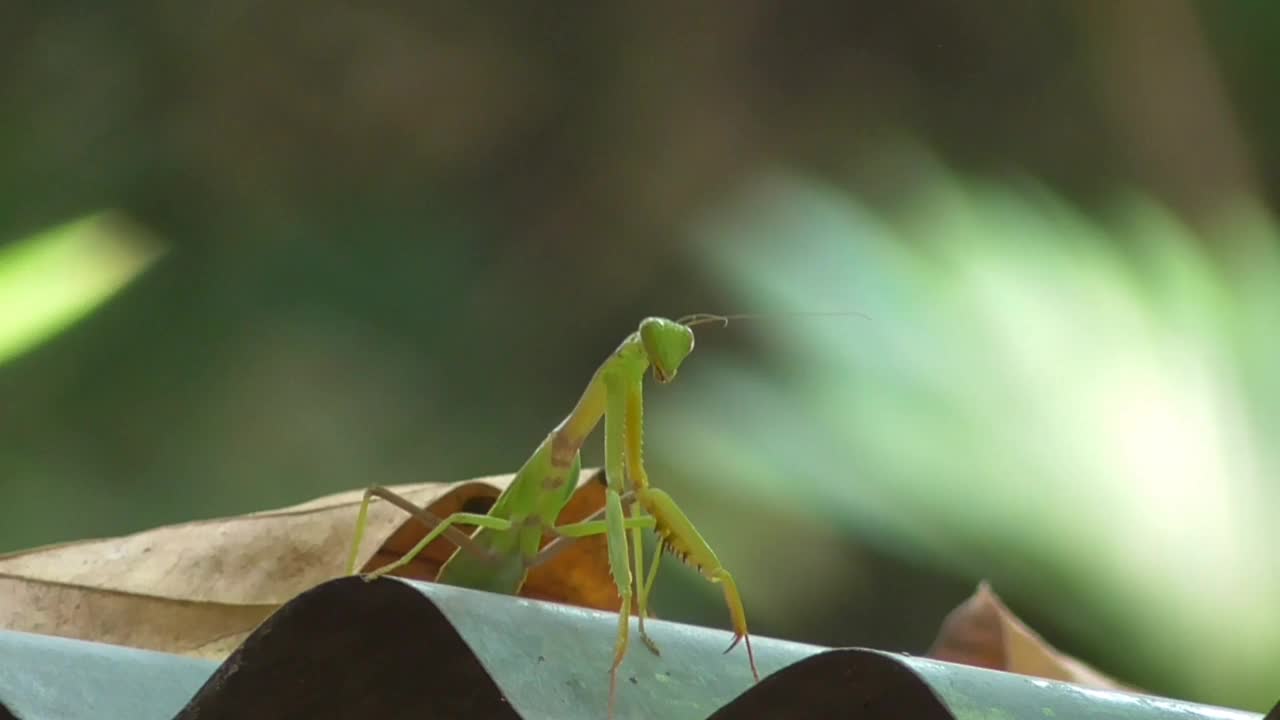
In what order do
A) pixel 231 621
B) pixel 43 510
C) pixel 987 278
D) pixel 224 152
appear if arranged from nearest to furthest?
pixel 231 621, pixel 987 278, pixel 43 510, pixel 224 152

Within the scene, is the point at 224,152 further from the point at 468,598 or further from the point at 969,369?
the point at 468,598

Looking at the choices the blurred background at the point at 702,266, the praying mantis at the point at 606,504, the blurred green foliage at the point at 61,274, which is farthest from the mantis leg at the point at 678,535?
the blurred green foliage at the point at 61,274

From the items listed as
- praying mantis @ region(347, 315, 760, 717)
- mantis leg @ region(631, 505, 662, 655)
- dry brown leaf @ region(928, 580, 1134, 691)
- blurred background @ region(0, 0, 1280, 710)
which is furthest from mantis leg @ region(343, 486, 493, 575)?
blurred background @ region(0, 0, 1280, 710)

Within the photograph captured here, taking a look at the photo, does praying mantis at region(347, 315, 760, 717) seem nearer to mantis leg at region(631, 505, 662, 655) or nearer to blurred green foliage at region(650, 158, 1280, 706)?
mantis leg at region(631, 505, 662, 655)

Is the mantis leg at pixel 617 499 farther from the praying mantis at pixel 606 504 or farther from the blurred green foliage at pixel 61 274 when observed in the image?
the blurred green foliage at pixel 61 274

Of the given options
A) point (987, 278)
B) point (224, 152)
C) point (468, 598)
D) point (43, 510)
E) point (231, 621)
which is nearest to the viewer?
point (468, 598)

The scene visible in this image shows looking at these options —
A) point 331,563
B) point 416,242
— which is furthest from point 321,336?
point 331,563
